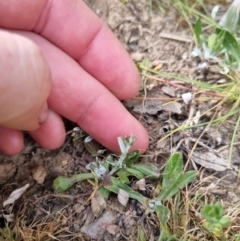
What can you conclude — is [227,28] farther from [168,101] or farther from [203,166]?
A: [203,166]

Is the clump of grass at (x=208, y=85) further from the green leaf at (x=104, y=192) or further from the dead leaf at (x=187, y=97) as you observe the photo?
the green leaf at (x=104, y=192)

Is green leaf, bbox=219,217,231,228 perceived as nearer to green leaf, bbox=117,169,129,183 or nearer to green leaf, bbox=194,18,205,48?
green leaf, bbox=117,169,129,183

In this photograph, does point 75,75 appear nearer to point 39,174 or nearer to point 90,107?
point 90,107

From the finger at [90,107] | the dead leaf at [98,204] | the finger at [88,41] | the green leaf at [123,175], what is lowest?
the dead leaf at [98,204]

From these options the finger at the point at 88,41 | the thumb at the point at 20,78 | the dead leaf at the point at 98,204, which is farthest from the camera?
the finger at the point at 88,41

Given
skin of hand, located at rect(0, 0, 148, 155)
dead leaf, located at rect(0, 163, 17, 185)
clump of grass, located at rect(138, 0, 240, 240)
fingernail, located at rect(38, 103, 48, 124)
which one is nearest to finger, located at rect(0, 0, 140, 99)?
skin of hand, located at rect(0, 0, 148, 155)

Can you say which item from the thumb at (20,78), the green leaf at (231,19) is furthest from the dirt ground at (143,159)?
the thumb at (20,78)

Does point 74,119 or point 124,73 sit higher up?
point 124,73

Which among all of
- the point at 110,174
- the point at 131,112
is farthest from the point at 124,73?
the point at 110,174
